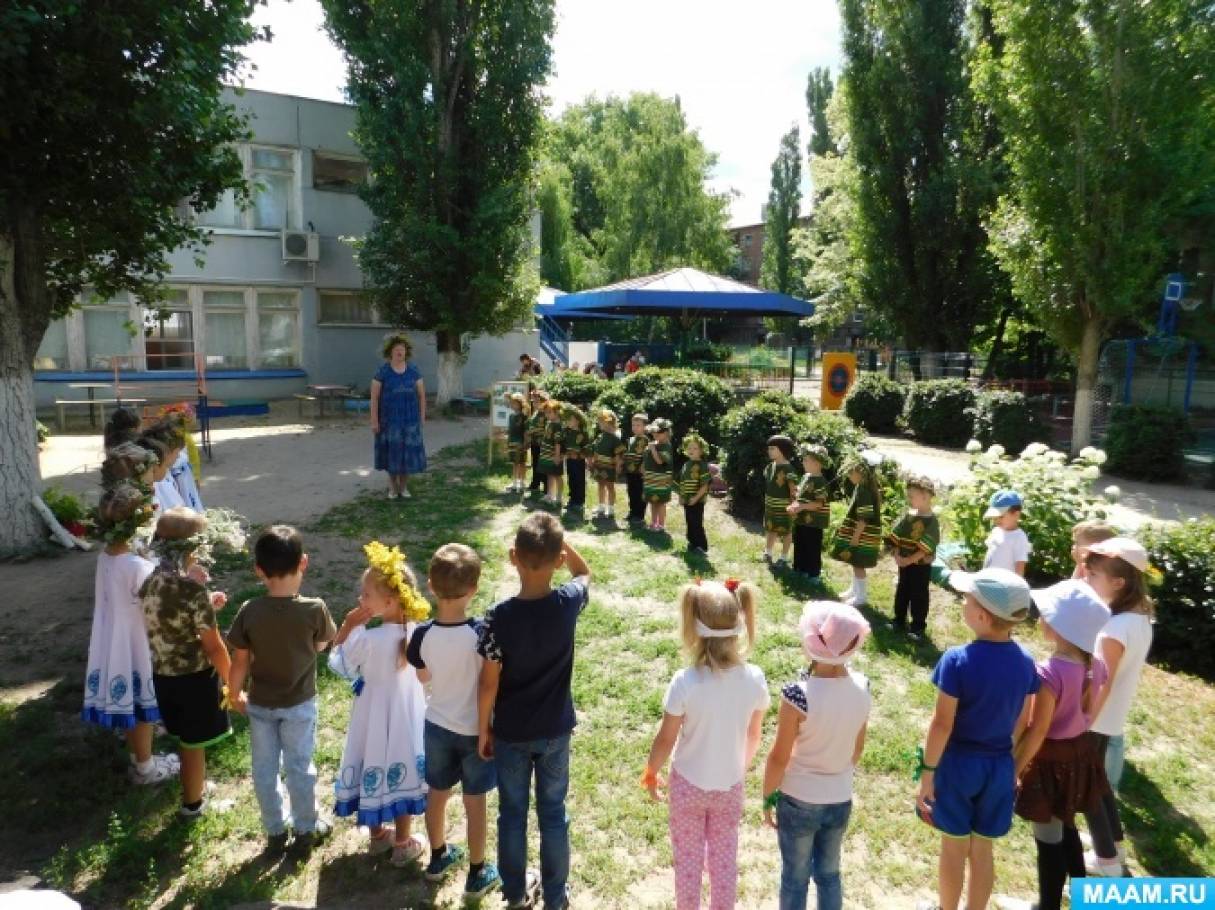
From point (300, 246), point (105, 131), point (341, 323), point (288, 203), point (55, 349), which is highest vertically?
point (288, 203)

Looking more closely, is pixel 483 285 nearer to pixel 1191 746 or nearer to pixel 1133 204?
pixel 1133 204

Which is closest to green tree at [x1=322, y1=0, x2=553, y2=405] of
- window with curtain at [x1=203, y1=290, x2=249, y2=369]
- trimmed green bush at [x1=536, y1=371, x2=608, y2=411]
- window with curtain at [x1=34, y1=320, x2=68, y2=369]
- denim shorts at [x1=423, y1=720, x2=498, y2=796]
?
window with curtain at [x1=203, y1=290, x2=249, y2=369]

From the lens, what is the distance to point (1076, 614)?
3.03m

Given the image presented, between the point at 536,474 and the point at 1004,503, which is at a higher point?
the point at 1004,503

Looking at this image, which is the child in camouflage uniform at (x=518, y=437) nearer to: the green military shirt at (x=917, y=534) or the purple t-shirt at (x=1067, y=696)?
the green military shirt at (x=917, y=534)

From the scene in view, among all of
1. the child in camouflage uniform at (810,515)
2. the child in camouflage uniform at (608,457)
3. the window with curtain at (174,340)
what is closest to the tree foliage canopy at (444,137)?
the window with curtain at (174,340)

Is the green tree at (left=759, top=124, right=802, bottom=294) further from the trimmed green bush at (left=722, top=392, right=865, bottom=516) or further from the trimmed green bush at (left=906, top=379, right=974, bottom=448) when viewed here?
the trimmed green bush at (left=722, top=392, right=865, bottom=516)

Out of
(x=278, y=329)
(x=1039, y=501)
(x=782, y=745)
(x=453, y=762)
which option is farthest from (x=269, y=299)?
(x=782, y=745)

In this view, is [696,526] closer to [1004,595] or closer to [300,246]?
[1004,595]

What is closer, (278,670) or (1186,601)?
(278,670)

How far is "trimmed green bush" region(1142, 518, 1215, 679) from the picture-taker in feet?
18.7

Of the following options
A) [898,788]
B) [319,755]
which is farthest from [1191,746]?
[319,755]

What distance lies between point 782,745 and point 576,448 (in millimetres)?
6599

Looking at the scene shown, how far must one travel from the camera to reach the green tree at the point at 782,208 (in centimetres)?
4797
